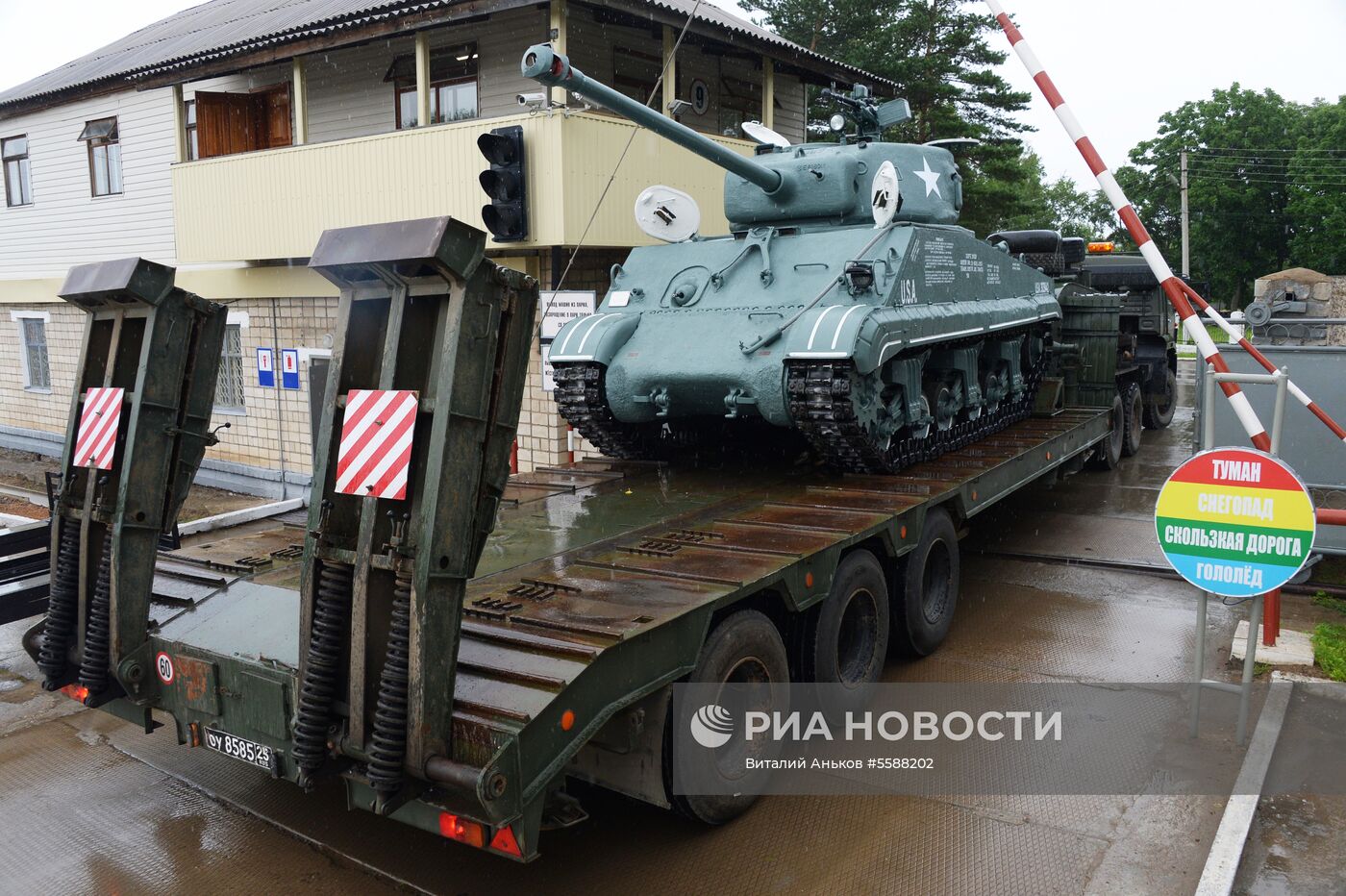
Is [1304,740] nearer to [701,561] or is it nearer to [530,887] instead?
[701,561]

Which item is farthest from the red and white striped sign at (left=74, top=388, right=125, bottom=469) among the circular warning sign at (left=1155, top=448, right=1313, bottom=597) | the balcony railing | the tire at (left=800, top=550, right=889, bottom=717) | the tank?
the balcony railing

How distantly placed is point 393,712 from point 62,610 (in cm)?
218

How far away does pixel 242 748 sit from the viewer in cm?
436

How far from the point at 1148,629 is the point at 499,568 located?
15.4 feet

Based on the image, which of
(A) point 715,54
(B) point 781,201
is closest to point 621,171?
(B) point 781,201

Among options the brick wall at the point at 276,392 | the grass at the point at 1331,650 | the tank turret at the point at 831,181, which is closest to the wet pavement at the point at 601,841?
the grass at the point at 1331,650

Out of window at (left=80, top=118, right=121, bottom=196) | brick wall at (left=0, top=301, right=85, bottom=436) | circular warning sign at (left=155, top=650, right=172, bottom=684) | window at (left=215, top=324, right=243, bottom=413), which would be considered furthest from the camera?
brick wall at (left=0, top=301, right=85, bottom=436)

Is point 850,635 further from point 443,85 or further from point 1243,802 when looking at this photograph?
point 443,85

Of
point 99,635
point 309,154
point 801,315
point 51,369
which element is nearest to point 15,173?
point 51,369

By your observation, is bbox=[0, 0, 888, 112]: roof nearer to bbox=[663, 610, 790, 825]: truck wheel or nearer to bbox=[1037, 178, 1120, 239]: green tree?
bbox=[663, 610, 790, 825]: truck wheel

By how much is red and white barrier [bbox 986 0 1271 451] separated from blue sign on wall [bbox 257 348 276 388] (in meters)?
10.6

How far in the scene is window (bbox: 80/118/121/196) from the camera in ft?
57.5

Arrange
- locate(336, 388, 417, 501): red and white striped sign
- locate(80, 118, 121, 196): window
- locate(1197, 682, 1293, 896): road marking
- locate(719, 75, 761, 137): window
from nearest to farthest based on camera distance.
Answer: locate(336, 388, 417, 501): red and white striped sign, locate(1197, 682, 1293, 896): road marking, locate(719, 75, 761, 137): window, locate(80, 118, 121, 196): window

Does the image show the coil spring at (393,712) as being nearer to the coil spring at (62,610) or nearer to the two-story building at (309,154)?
the coil spring at (62,610)
